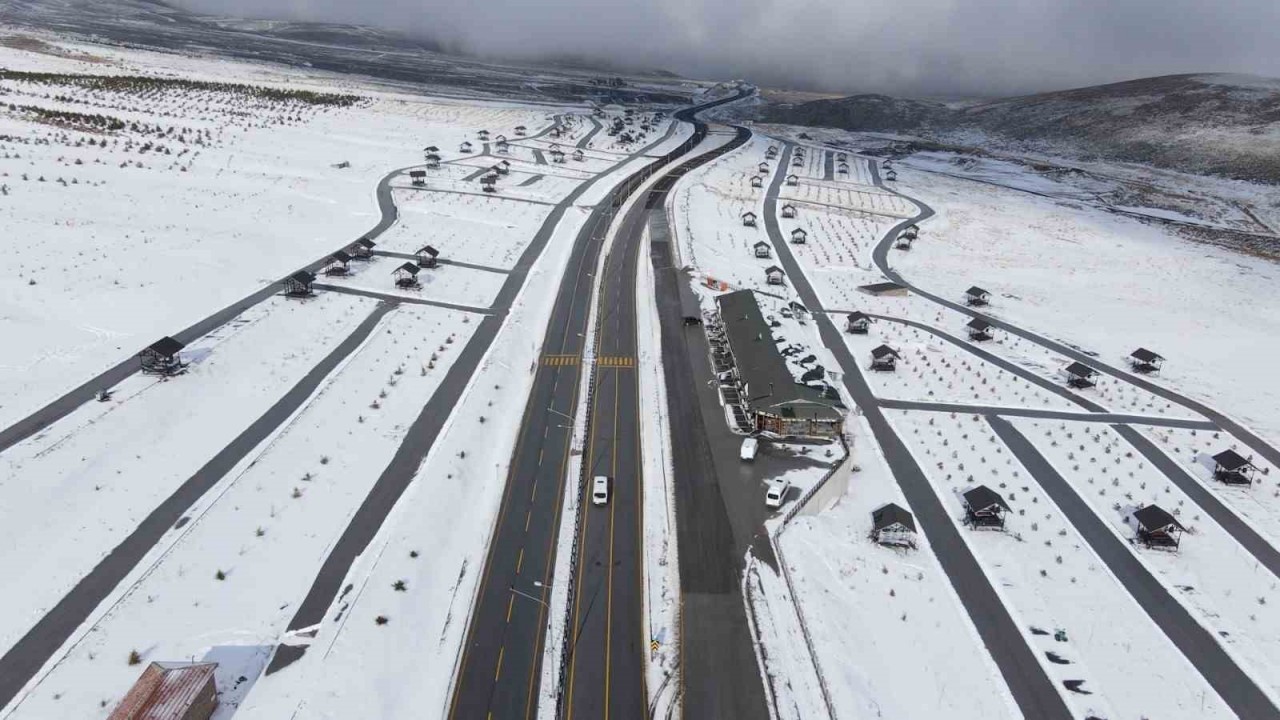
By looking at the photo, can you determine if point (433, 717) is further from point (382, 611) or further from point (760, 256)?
point (760, 256)

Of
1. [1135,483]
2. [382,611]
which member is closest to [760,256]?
[1135,483]

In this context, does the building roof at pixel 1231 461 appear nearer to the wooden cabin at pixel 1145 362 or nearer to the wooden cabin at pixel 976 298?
the wooden cabin at pixel 1145 362

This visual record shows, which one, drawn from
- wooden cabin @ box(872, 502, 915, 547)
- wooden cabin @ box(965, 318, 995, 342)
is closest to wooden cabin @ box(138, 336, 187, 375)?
wooden cabin @ box(872, 502, 915, 547)

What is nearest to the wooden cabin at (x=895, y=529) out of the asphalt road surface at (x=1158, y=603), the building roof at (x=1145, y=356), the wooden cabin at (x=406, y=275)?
the asphalt road surface at (x=1158, y=603)

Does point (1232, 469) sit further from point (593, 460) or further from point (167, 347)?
point (167, 347)

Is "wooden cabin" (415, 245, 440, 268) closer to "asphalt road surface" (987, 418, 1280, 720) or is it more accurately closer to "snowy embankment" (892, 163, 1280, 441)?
"snowy embankment" (892, 163, 1280, 441)

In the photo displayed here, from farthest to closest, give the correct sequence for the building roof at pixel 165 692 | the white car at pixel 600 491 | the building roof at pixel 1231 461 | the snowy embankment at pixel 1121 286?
the snowy embankment at pixel 1121 286 < the building roof at pixel 1231 461 < the white car at pixel 600 491 < the building roof at pixel 165 692

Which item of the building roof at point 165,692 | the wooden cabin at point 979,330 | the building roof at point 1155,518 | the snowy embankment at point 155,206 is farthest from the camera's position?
the wooden cabin at point 979,330

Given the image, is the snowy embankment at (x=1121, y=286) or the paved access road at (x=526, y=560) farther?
the snowy embankment at (x=1121, y=286)
